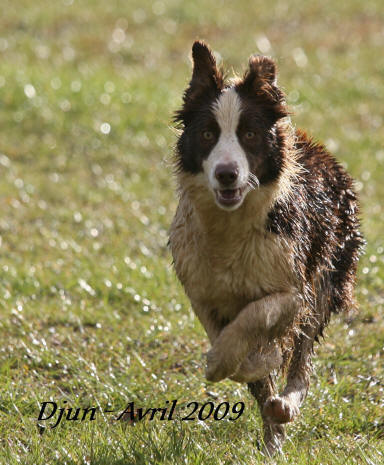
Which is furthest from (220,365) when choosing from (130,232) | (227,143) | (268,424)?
(130,232)

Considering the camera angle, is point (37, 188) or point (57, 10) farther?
point (57, 10)

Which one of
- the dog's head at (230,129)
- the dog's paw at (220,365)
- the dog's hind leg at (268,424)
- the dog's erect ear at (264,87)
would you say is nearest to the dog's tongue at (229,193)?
the dog's head at (230,129)

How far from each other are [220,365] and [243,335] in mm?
184

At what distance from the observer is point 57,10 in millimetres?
18016

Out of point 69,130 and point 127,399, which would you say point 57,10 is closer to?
point 69,130

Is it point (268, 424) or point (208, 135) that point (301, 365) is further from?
point (208, 135)

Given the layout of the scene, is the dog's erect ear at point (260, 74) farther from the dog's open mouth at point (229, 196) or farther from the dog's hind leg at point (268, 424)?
the dog's hind leg at point (268, 424)

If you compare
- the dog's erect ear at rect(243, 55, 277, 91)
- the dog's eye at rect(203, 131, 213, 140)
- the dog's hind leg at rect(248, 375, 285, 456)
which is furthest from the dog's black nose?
the dog's hind leg at rect(248, 375, 285, 456)

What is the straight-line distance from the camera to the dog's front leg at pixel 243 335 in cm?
425

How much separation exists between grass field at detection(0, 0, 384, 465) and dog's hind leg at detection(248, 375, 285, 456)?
92 millimetres

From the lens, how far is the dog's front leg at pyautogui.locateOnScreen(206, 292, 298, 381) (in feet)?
14.0

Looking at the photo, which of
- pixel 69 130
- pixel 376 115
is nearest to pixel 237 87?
pixel 69 130

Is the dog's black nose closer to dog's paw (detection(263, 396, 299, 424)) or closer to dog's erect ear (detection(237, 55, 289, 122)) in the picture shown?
dog's erect ear (detection(237, 55, 289, 122))

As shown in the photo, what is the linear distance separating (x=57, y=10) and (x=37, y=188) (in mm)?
9192
